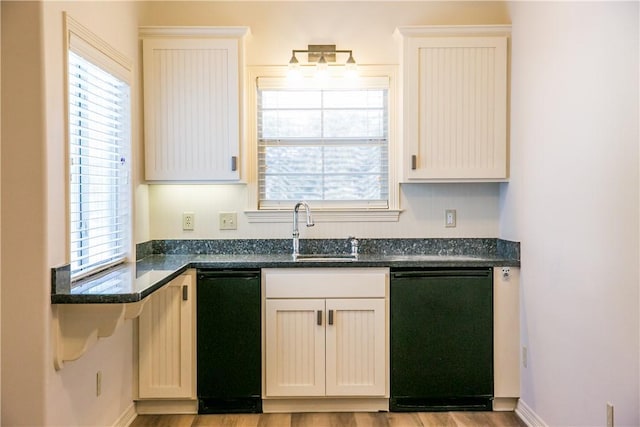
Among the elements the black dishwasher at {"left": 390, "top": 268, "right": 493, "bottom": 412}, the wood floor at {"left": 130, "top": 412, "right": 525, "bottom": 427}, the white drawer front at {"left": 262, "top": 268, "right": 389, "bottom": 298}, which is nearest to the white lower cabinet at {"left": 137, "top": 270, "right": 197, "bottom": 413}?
the wood floor at {"left": 130, "top": 412, "right": 525, "bottom": 427}

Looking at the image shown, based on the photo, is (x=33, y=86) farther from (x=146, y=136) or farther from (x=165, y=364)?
(x=165, y=364)

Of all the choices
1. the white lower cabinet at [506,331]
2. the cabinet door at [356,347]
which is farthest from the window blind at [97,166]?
the white lower cabinet at [506,331]

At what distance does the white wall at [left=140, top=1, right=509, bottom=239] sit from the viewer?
10.9ft

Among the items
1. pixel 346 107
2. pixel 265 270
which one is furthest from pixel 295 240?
pixel 346 107

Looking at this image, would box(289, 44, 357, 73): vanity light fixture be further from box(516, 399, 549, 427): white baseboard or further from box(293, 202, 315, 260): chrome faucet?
box(516, 399, 549, 427): white baseboard

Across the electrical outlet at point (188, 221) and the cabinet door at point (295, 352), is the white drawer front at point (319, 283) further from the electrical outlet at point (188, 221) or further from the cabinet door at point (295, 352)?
the electrical outlet at point (188, 221)

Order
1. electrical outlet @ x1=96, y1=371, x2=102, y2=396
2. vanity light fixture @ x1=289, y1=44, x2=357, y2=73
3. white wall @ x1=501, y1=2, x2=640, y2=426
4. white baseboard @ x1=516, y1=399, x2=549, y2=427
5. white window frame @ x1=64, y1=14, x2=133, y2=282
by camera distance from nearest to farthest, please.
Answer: white wall @ x1=501, y1=2, x2=640, y2=426
white window frame @ x1=64, y1=14, x2=133, y2=282
electrical outlet @ x1=96, y1=371, x2=102, y2=396
white baseboard @ x1=516, y1=399, x2=549, y2=427
vanity light fixture @ x1=289, y1=44, x2=357, y2=73

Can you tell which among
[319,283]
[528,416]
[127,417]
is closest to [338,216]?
[319,283]

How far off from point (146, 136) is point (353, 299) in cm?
153

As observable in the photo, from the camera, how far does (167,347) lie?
295 cm

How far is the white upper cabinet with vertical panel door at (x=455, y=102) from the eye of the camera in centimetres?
310

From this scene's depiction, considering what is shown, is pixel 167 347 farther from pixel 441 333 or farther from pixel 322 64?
pixel 322 64

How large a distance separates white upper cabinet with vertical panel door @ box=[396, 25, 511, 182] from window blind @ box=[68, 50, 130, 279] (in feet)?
5.28

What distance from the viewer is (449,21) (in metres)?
3.34
